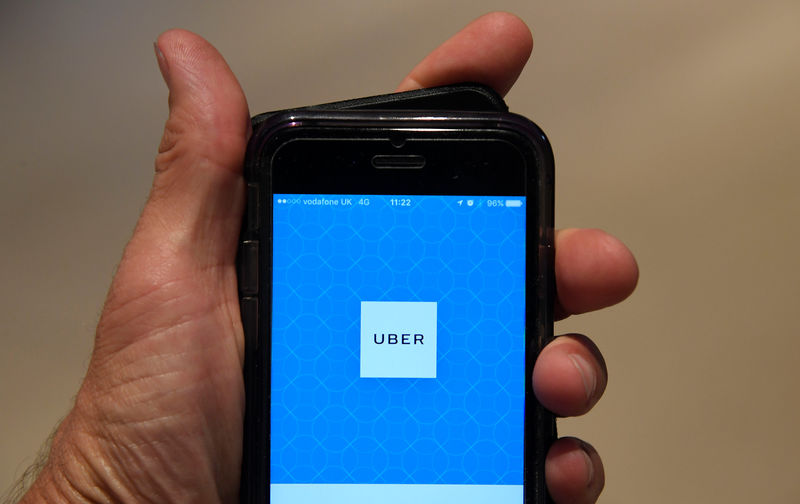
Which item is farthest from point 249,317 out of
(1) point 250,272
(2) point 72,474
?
(2) point 72,474

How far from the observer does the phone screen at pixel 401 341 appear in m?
0.35

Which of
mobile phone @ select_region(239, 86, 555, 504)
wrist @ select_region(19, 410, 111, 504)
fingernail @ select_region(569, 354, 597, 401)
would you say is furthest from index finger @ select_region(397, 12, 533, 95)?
wrist @ select_region(19, 410, 111, 504)

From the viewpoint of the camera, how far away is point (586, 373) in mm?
350

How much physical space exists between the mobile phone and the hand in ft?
0.06

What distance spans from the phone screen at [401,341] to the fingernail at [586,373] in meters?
0.03

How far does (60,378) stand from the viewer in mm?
566

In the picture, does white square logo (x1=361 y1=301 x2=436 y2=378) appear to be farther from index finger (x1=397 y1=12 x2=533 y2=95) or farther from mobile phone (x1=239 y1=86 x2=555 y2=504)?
index finger (x1=397 y1=12 x2=533 y2=95)

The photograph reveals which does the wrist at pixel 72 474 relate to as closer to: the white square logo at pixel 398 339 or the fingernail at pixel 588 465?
the white square logo at pixel 398 339

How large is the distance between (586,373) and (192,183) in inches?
9.5

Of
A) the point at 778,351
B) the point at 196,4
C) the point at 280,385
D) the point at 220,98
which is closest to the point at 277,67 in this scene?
the point at 196,4

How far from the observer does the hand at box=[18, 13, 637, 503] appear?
1.14 ft

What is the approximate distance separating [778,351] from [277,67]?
1.56 ft

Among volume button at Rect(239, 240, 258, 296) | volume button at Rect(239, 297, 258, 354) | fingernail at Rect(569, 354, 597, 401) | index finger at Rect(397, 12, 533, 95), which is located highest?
index finger at Rect(397, 12, 533, 95)

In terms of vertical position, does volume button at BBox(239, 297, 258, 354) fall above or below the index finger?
below
